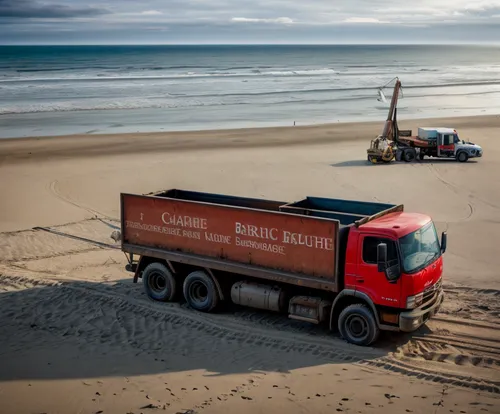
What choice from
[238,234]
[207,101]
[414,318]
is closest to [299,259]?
[238,234]

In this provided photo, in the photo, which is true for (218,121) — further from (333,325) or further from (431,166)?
(333,325)

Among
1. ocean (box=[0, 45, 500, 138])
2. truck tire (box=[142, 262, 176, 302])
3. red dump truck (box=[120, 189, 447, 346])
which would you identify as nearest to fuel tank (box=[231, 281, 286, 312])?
red dump truck (box=[120, 189, 447, 346])

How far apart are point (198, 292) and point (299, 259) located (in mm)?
2658

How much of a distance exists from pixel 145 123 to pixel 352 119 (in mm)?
14869

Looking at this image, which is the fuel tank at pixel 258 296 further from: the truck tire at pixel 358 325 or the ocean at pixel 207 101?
the ocean at pixel 207 101

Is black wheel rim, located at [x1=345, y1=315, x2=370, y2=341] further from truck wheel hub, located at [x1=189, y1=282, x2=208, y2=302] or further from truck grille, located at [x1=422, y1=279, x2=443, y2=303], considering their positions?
truck wheel hub, located at [x1=189, y1=282, x2=208, y2=302]

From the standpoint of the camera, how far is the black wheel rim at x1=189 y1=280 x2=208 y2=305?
14.0m

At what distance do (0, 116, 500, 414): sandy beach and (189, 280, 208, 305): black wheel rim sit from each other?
350mm

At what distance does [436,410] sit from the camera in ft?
31.8

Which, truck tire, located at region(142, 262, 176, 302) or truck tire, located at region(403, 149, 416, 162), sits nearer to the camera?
truck tire, located at region(142, 262, 176, 302)

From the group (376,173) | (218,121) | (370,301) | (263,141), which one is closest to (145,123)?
(218,121)

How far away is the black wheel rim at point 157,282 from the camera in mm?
14602

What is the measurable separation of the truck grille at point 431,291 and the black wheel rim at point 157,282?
5.55 meters

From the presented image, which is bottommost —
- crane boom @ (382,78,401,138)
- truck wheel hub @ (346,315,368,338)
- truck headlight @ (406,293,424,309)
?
truck wheel hub @ (346,315,368,338)
